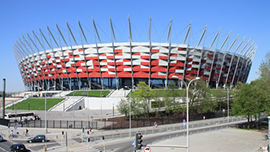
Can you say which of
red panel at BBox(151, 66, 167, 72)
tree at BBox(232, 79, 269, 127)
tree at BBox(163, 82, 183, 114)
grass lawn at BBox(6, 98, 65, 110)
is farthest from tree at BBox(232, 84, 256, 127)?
grass lawn at BBox(6, 98, 65, 110)

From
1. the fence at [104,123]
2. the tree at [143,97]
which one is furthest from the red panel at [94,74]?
the fence at [104,123]

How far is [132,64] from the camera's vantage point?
70500 mm

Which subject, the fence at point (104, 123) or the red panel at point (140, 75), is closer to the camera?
the fence at point (104, 123)

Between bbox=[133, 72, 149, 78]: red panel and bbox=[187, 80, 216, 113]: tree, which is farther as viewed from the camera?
bbox=[133, 72, 149, 78]: red panel

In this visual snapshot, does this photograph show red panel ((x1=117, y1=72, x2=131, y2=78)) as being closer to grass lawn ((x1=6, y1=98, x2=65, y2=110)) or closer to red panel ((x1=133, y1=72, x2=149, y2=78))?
red panel ((x1=133, y1=72, x2=149, y2=78))

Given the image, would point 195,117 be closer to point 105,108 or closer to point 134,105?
point 134,105

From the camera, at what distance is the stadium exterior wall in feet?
228

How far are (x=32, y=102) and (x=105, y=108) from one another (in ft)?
82.1

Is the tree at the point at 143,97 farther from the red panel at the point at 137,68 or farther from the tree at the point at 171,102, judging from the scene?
the red panel at the point at 137,68

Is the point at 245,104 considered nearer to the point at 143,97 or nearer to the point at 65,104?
the point at 143,97

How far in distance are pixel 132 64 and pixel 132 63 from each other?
363 millimetres

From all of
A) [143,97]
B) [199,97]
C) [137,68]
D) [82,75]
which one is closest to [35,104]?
[82,75]

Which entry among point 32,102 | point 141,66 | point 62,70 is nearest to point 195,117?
point 141,66

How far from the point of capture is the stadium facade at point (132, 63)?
227ft
